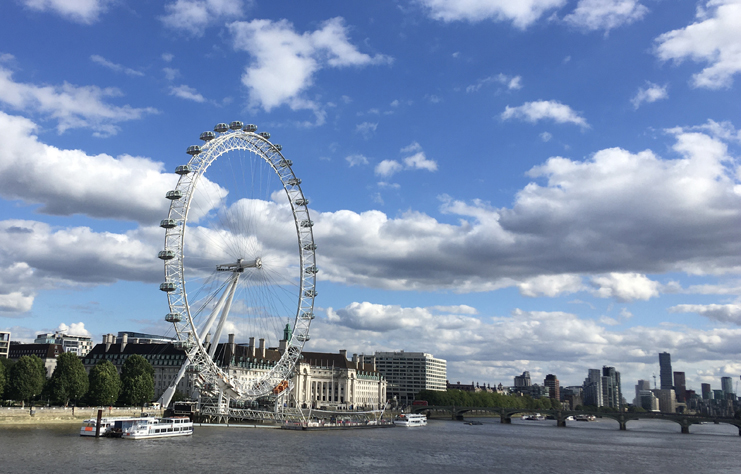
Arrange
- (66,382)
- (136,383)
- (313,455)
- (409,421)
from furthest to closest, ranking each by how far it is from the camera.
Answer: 1. (409,421)
2. (136,383)
3. (66,382)
4. (313,455)

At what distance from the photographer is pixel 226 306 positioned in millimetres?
97500

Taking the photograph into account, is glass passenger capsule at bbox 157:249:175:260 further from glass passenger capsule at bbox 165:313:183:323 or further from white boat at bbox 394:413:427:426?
white boat at bbox 394:413:427:426

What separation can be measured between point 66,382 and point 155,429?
25699mm

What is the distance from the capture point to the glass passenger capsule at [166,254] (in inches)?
2968

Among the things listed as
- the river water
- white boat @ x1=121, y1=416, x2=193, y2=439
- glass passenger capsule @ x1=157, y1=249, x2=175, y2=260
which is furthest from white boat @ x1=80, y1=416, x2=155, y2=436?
glass passenger capsule @ x1=157, y1=249, x2=175, y2=260

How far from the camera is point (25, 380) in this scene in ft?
296

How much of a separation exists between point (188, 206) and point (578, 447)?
203ft

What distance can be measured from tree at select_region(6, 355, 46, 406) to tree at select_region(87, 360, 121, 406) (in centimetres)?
704

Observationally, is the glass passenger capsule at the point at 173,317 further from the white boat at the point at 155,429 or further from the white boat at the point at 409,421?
the white boat at the point at 409,421

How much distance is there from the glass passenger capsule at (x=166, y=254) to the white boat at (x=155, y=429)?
19205mm

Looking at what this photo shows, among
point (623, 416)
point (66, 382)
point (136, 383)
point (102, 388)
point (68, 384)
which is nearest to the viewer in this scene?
point (66, 382)

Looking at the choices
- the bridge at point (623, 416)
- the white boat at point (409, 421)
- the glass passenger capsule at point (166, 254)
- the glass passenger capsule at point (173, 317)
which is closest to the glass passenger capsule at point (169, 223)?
the glass passenger capsule at point (166, 254)

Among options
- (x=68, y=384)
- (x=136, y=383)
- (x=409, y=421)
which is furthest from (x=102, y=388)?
(x=409, y=421)

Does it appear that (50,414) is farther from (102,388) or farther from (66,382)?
(102,388)
